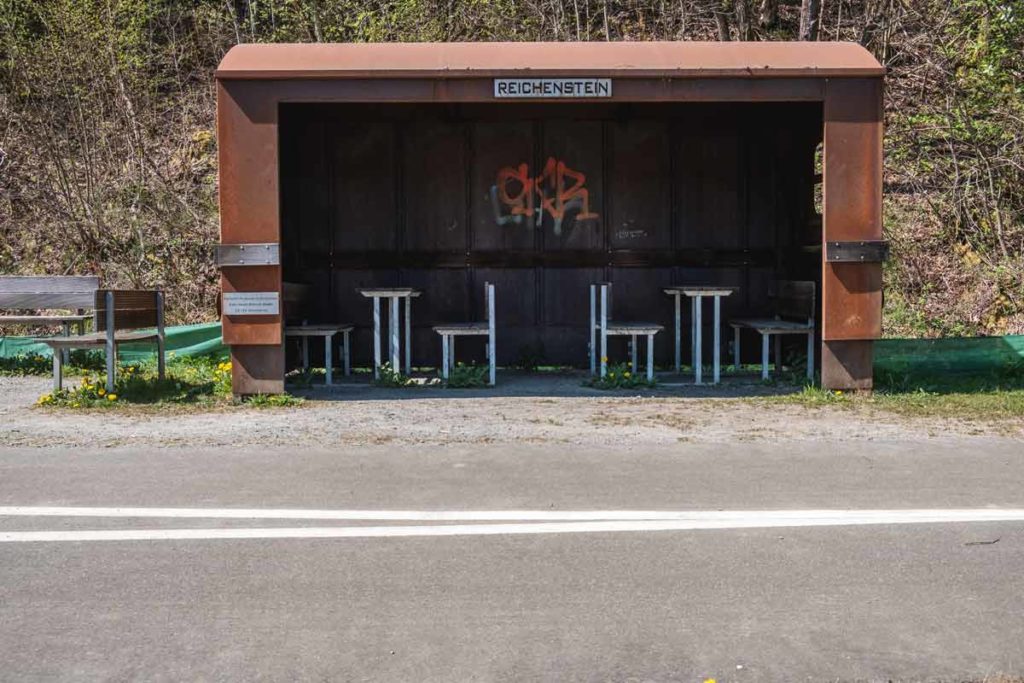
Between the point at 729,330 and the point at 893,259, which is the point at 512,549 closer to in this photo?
the point at 729,330

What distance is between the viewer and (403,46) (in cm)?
1185

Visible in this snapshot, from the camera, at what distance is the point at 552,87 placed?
11422 mm

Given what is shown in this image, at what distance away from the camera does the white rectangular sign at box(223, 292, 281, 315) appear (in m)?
11.4

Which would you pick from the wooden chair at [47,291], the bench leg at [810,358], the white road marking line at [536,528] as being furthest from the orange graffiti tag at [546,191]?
the white road marking line at [536,528]

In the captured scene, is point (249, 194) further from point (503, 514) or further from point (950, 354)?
point (950, 354)

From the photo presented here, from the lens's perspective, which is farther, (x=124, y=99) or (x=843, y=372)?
(x=124, y=99)

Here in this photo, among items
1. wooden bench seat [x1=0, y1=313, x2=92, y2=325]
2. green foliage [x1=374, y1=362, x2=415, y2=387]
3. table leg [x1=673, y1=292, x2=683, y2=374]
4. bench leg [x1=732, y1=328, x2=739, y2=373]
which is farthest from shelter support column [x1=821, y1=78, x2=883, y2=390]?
wooden bench seat [x1=0, y1=313, x2=92, y2=325]

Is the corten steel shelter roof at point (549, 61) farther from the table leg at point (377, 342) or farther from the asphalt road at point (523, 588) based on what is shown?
the asphalt road at point (523, 588)

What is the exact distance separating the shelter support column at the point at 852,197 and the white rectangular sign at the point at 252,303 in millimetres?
5503

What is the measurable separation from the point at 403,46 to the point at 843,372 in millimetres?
5595

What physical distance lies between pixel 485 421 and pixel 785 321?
5.29 meters

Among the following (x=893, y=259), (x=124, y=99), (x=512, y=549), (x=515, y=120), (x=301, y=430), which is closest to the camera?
(x=512, y=549)

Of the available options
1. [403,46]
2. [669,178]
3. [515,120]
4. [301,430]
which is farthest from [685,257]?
[301,430]

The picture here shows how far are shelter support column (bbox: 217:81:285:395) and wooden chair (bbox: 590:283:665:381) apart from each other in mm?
3637
